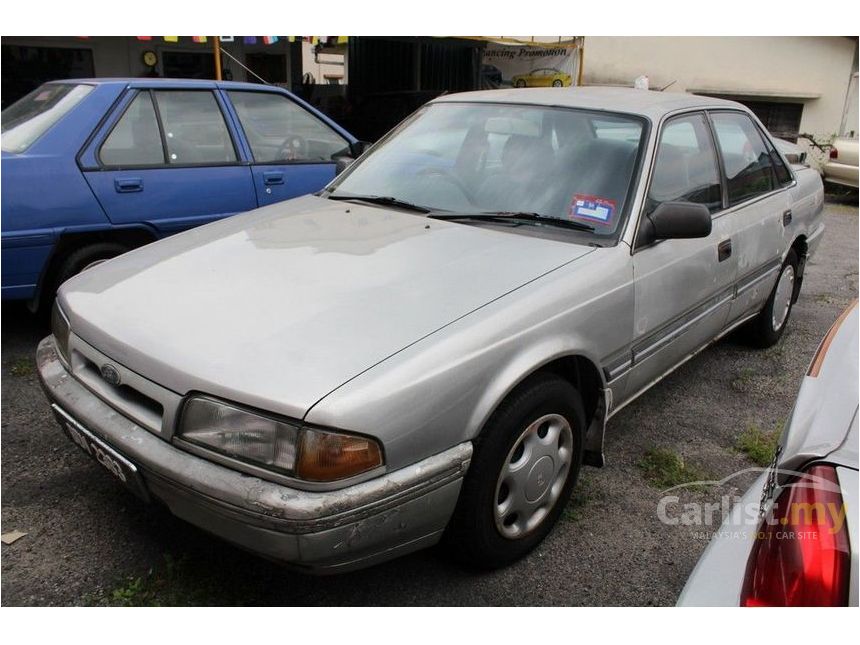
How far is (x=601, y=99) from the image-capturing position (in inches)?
129

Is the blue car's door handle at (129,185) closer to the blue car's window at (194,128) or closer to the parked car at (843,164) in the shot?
the blue car's window at (194,128)

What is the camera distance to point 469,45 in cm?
1183

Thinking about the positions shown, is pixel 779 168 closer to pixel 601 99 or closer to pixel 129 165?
pixel 601 99

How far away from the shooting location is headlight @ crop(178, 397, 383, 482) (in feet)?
5.99

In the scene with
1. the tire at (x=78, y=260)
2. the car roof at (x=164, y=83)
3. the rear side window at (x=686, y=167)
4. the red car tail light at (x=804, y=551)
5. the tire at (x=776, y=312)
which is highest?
the car roof at (x=164, y=83)

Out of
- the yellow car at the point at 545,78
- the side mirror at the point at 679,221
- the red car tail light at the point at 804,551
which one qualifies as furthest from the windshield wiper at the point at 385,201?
the yellow car at the point at 545,78

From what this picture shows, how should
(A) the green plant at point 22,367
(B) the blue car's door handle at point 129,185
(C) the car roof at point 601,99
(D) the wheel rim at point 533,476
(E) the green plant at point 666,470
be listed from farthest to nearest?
(B) the blue car's door handle at point 129,185 < (A) the green plant at point 22,367 < (C) the car roof at point 601,99 < (E) the green plant at point 666,470 < (D) the wheel rim at point 533,476

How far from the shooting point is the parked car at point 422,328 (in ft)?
6.20

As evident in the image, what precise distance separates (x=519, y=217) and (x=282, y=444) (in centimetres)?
146

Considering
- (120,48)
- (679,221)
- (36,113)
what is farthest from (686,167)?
(120,48)

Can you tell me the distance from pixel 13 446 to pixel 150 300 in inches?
51.7

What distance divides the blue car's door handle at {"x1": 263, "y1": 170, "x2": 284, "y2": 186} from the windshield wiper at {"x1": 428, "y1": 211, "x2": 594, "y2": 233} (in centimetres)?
216

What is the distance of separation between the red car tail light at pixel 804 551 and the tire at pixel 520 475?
0.86 m

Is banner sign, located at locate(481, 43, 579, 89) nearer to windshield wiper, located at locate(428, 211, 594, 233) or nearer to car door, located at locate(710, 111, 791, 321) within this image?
car door, located at locate(710, 111, 791, 321)
